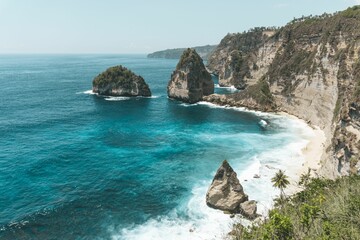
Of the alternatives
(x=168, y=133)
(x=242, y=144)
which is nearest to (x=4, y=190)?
(x=168, y=133)

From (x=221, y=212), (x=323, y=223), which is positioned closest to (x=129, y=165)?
(x=221, y=212)

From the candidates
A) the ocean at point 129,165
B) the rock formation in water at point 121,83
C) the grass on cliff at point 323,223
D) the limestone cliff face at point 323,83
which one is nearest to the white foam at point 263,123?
the ocean at point 129,165

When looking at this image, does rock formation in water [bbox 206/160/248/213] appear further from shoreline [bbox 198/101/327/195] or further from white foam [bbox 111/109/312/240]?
shoreline [bbox 198/101/327/195]

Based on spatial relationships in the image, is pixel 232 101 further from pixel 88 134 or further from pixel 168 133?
pixel 88 134

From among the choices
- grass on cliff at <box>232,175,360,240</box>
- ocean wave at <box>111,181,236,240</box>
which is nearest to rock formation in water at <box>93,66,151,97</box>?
ocean wave at <box>111,181,236,240</box>

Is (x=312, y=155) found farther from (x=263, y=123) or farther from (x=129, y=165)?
(x=129, y=165)
